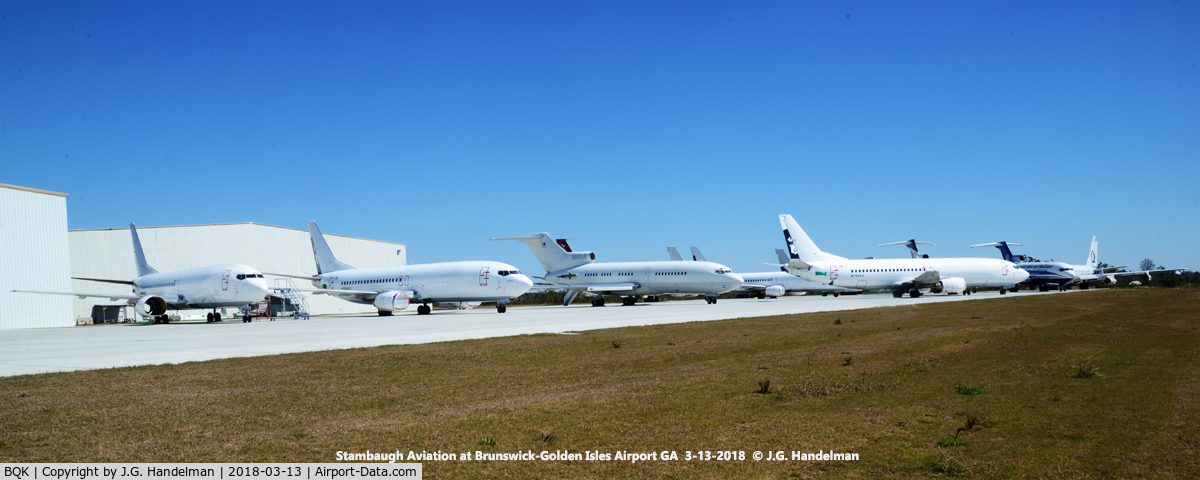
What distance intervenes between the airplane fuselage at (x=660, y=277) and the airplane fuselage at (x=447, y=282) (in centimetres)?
1327

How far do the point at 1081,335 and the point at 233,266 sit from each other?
39.2m

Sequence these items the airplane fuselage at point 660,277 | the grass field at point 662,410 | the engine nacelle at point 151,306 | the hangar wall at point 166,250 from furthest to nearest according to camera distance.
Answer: the hangar wall at point 166,250
the airplane fuselage at point 660,277
the engine nacelle at point 151,306
the grass field at point 662,410

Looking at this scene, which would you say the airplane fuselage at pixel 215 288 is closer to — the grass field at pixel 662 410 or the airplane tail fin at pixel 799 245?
the grass field at pixel 662 410

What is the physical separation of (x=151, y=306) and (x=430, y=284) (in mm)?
15232

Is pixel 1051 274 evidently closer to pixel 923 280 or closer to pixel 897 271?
pixel 923 280

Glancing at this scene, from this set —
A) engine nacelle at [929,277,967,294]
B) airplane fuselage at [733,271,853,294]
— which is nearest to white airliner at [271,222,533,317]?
engine nacelle at [929,277,967,294]

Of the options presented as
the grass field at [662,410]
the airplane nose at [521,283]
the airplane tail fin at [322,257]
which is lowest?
the grass field at [662,410]

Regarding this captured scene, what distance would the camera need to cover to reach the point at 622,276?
5494cm

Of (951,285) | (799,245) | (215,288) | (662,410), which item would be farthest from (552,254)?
(662,410)

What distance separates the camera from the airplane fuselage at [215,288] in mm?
38844

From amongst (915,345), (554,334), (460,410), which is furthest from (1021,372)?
(554,334)

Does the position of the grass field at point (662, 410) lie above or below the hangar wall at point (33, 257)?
below

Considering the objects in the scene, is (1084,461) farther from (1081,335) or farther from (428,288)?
(428,288)

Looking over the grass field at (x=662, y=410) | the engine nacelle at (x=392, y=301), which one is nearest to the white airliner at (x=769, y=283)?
the engine nacelle at (x=392, y=301)
